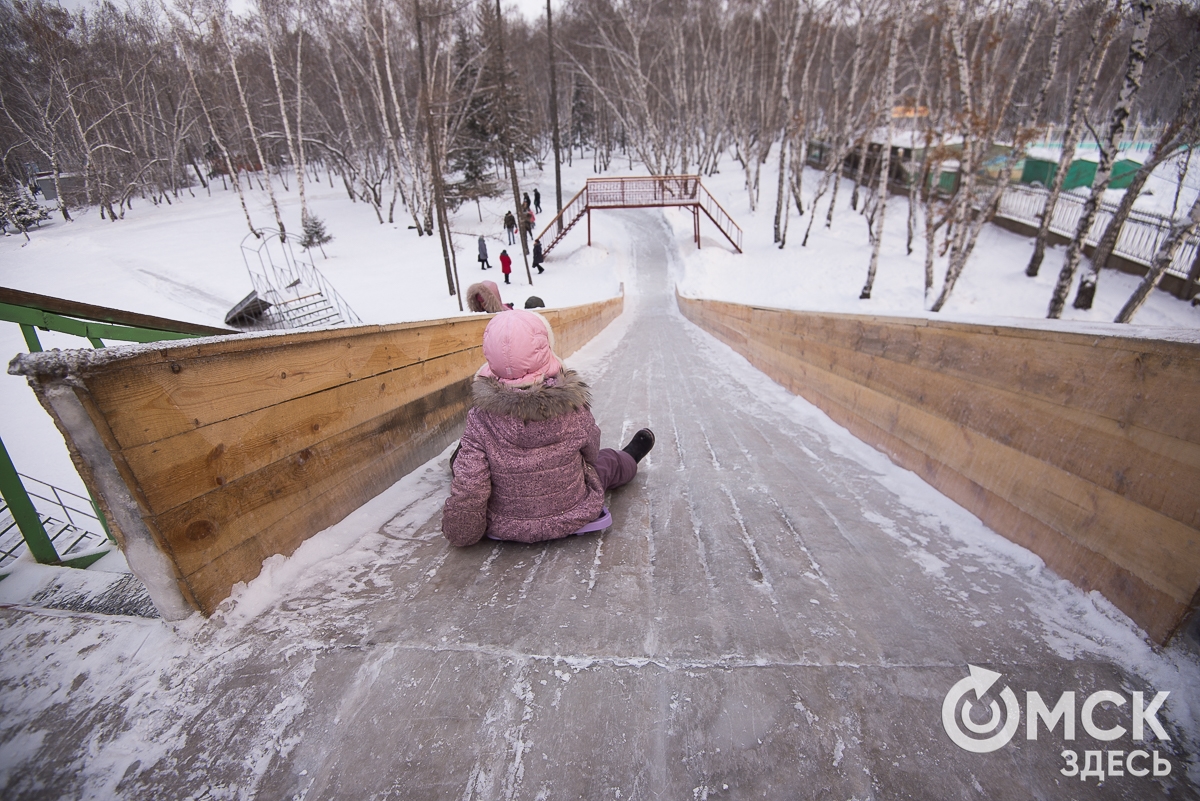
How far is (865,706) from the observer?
1.38 metres

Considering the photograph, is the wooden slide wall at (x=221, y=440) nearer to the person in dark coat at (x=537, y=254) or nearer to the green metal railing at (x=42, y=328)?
the green metal railing at (x=42, y=328)

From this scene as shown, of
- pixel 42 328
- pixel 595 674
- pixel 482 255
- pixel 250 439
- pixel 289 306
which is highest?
pixel 42 328

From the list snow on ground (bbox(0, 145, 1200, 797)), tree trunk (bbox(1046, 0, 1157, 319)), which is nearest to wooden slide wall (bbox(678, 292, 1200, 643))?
snow on ground (bbox(0, 145, 1200, 797))

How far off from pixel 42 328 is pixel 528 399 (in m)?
2.11

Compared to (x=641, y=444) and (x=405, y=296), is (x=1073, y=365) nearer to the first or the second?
(x=641, y=444)

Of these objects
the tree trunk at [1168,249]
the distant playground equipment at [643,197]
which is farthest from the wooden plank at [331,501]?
the distant playground equipment at [643,197]

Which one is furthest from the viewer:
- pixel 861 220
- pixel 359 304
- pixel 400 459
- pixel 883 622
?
pixel 861 220

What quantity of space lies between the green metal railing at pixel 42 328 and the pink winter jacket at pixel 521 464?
1.23 meters

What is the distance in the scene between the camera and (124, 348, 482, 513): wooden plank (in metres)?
1.55

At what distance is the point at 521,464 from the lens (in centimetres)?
213

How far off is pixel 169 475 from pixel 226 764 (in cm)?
89

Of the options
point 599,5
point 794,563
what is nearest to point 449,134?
point 599,5

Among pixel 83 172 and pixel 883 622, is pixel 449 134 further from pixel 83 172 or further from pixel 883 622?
pixel 883 622

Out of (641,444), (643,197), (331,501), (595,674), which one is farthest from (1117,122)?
(643,197)
